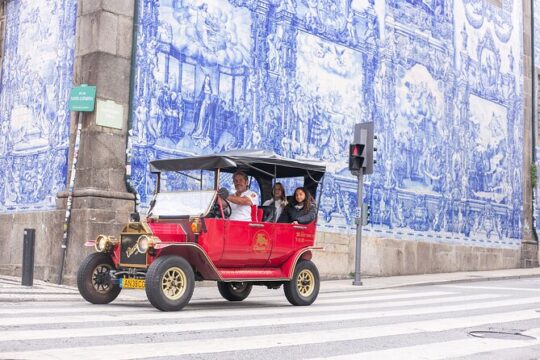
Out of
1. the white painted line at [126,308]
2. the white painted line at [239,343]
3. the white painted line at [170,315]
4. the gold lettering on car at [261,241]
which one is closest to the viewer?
the white painted line at [239,343]

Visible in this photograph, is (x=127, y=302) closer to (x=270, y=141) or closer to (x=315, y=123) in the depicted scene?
(x=270, y=141)

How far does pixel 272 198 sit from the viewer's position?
37.8 ft

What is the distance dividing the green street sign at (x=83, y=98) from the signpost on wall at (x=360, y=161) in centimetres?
570

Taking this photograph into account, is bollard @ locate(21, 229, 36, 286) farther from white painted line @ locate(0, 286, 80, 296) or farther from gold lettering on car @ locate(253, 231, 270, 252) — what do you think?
gold lettering on car @ locate(253, 231, 270, 252)

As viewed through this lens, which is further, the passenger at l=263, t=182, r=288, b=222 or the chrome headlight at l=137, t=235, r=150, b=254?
the passenger at l=263, t=182, r=288, b=222

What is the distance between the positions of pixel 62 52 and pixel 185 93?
8.47 ft

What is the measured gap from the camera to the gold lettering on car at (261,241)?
10.4 m

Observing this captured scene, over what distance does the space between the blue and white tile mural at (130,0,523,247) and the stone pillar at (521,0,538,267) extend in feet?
1.73

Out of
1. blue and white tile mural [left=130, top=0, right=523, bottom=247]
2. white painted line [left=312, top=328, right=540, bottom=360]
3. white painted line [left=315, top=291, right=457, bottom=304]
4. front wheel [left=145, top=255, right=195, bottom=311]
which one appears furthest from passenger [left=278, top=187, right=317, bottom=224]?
white painted line [left=312, top=328, right=540, bottom=360]

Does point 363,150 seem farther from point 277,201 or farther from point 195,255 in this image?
point 195,255

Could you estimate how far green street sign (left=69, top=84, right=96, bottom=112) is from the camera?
1370cm

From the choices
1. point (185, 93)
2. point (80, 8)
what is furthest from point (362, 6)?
point (80, 8)

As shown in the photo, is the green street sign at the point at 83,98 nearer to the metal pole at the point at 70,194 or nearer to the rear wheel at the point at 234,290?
the metal pole at the point at 70,194

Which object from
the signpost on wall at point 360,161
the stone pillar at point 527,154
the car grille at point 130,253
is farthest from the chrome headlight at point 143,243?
the stone pillar at point 527,154
